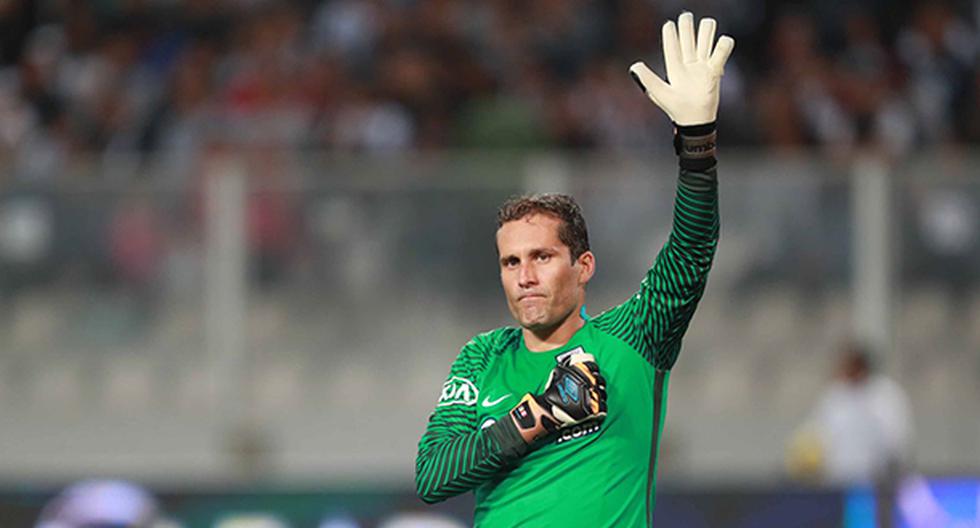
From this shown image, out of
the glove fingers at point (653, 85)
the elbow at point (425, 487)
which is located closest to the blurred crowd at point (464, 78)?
the glove fingers at point (653, 85)

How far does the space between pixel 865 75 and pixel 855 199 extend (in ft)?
5.14

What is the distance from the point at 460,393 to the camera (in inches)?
181

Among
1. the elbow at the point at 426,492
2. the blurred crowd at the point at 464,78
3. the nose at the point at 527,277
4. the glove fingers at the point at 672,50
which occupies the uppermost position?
the blurred crowd at the point at 464,78

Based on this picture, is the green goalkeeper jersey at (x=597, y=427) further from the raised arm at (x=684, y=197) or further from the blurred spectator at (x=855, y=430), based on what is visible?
the blurred spectator at (x=855, y=430)

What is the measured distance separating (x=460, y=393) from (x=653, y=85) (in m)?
0.96

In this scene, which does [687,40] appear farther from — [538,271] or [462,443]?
[462,443]

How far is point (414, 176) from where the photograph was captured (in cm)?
1108

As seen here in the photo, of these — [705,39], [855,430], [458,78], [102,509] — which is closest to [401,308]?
[458,78]

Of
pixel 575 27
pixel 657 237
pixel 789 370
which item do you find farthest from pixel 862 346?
pixel 575 27

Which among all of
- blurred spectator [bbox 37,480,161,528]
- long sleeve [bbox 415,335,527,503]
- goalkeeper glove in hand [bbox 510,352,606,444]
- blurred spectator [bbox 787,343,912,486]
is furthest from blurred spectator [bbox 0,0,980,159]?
goalkeeper glove in hand [bbox 510,352,606,444]

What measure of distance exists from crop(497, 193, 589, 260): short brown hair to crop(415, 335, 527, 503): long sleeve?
42 centimetres

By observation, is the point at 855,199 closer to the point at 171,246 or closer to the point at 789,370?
the point at 789,370

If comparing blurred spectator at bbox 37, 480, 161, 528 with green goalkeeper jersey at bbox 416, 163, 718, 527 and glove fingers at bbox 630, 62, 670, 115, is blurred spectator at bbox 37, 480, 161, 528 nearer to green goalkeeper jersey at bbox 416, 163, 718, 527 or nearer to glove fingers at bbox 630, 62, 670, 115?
green goalkeeper jersey at bbox 416, 163, 718, 527

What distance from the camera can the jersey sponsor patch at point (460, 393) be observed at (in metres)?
4.59
